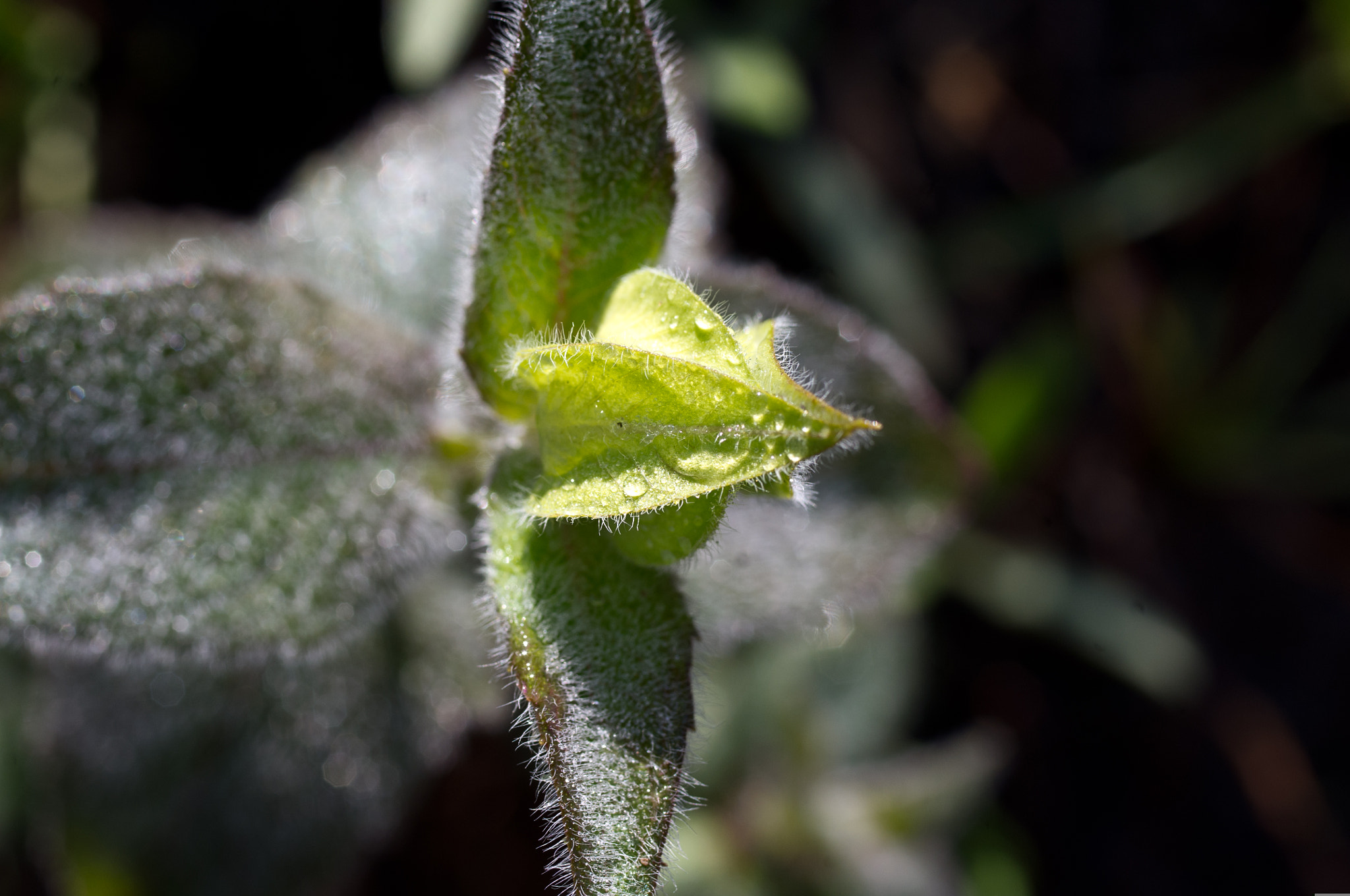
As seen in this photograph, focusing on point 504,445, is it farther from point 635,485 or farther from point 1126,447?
point 1126,447

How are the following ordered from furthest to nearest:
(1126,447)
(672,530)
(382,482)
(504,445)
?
(1126,447) → (382,482) → (504,445) → (672,530)

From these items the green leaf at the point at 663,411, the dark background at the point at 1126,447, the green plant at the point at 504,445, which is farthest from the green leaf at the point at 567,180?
the dark background at the point at 1126,447

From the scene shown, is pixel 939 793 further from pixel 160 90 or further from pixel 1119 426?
pixel 160 90

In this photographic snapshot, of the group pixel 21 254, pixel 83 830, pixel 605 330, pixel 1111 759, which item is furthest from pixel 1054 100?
pixel 83 830

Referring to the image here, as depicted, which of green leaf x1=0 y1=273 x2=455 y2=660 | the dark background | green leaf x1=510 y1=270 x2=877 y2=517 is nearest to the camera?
green leaf x1=510 y1=270 x2=877 y2=517

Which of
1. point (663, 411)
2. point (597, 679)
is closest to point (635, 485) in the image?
point (663, 411)

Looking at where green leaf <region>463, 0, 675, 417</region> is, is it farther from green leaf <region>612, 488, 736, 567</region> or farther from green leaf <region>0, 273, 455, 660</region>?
green leaf <region>0, 273, 455, 660</region>

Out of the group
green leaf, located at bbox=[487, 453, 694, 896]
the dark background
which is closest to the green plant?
green leaf, located at bbox=[487, 453, 694, 896]
